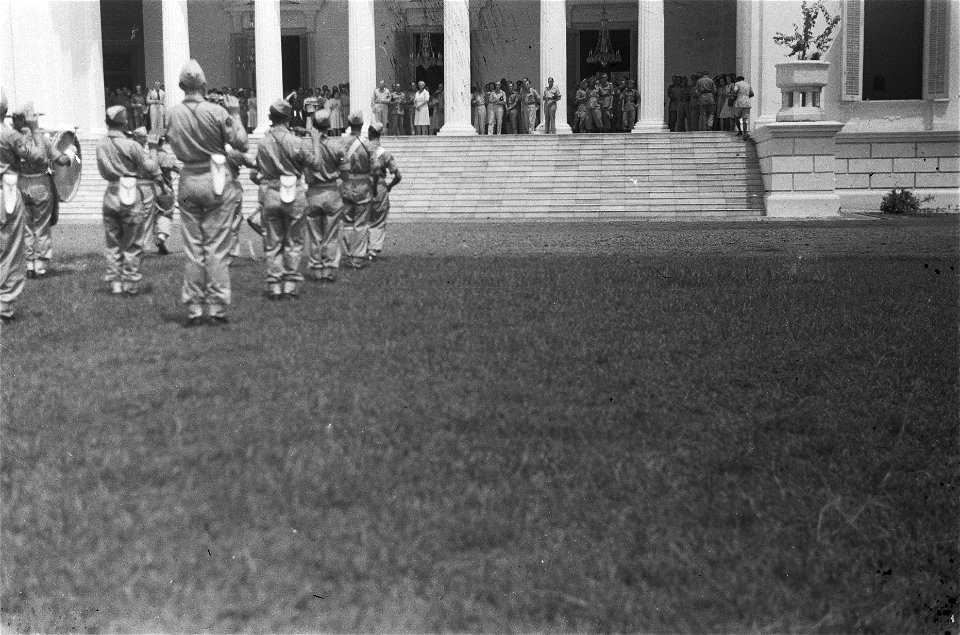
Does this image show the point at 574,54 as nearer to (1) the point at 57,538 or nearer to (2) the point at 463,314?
(2) the point at 463,314

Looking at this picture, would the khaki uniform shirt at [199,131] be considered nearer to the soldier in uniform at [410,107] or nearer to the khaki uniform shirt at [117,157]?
the khaki uniform shirt at [117,157]

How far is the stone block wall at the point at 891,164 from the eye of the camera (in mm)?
29703

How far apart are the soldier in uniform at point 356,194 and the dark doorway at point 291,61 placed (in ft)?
88.5

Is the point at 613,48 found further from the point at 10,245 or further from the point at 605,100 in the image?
the point at 10,245

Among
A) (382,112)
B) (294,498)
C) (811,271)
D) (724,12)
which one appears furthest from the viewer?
(724,12)

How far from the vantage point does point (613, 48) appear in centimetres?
3862

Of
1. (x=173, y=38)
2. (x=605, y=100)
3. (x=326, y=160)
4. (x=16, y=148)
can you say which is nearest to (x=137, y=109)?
(x=173, y=38)

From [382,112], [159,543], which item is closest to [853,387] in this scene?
[159,543]

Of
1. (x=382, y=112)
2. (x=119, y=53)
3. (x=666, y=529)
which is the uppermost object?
(x=119, y=53)

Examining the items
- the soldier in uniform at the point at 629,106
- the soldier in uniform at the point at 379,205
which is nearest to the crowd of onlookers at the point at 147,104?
the soldier in uniform at the point at 629,106

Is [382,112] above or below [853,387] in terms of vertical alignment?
above

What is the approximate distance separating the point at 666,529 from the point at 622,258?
10.6 metres

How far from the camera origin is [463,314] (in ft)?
32.8

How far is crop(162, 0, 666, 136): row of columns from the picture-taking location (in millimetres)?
33125
